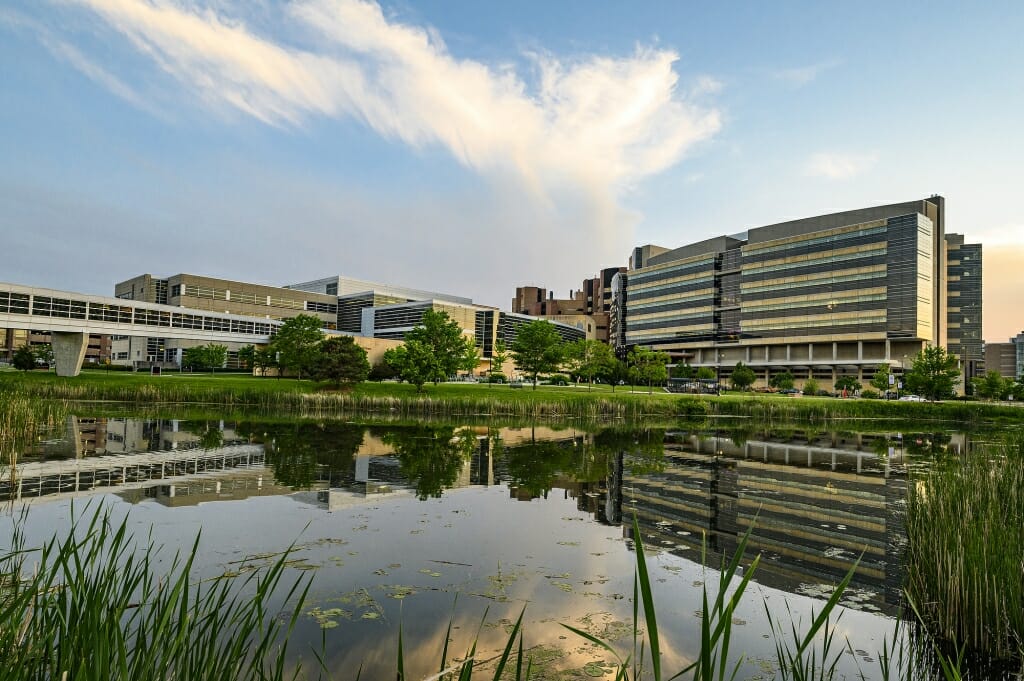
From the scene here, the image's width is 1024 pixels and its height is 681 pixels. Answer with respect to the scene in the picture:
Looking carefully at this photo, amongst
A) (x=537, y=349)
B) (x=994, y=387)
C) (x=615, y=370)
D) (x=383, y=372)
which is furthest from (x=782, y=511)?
(x=994, y=387)

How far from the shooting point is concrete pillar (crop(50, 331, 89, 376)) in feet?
199

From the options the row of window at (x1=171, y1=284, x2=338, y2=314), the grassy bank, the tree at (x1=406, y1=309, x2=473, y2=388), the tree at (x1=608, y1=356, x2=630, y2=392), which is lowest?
the grassy bank

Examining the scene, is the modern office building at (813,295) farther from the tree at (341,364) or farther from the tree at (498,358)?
the tree at (341,364)

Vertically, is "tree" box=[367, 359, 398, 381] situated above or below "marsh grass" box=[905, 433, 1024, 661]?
above

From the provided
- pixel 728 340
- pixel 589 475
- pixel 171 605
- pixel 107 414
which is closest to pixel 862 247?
pixel 728 340

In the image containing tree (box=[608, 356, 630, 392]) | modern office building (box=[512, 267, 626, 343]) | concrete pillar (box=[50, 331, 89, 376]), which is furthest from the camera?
modern office building (box=[512, 267, 626, 343])

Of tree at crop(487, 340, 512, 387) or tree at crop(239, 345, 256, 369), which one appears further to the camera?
tree at crop(239, 345, 256, 369)

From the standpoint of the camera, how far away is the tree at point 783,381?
312ft

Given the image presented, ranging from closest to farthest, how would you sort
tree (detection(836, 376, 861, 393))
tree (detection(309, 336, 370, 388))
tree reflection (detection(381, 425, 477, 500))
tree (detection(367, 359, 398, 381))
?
tree reflection (detection(381, 425, 477, 500))
tree (detection(309, 336, 370, 388))
tree (detection(367, 359, 398, 381))
tree (detection(836, 376, 861, 393))

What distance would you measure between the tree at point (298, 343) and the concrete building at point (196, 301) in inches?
1085

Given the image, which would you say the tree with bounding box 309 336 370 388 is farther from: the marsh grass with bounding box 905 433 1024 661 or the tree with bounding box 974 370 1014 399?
the tree with bounding box 974 370 1014 399

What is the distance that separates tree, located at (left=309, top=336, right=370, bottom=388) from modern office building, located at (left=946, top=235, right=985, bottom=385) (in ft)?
354

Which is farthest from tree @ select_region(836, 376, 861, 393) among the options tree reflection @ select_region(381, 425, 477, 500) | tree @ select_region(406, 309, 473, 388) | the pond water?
tree reflection @ select_region(381, 425, 477, 500)

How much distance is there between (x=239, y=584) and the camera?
29.7 feet
